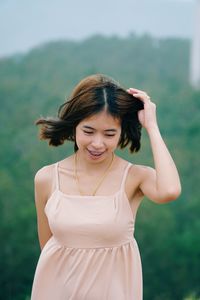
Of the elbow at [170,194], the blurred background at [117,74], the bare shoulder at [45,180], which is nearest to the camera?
the elbow at [170,194]

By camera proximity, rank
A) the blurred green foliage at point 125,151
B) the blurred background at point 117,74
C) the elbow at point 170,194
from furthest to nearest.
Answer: the blurred background at point 117,74, the blurred green foliage at point 125,151, the elbow at point 170,194

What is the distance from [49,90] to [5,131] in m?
0.65

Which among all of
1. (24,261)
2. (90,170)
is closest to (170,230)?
(24,261)

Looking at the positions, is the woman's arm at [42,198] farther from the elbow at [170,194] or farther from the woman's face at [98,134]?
the elbow at [170,194]

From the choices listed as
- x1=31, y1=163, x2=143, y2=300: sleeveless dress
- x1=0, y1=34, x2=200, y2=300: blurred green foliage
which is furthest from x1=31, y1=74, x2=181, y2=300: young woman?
x1=0, y1=34, x2=200, y2=300: blurred green foliage

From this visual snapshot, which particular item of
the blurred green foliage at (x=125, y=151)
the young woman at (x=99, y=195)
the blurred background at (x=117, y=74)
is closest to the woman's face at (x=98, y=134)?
the young woman at (x=99, y=195)

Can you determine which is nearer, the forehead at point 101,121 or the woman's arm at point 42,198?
the forehead at point 101,121

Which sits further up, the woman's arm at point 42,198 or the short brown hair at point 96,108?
the short brown hair at point 96,108

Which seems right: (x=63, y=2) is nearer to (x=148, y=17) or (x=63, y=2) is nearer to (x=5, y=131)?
(x=148, y=17)

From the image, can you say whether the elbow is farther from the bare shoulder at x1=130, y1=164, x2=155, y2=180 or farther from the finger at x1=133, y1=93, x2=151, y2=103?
the finger at x1=133, y1=93, x2=151, y2=103

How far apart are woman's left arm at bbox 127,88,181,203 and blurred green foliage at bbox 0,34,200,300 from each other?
4245 mm

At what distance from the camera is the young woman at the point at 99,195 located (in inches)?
61.9

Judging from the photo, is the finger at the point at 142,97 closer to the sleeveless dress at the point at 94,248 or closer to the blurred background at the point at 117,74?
the sleeveless dress at the point at 94,248

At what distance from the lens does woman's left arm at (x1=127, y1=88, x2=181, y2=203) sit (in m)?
1.57
